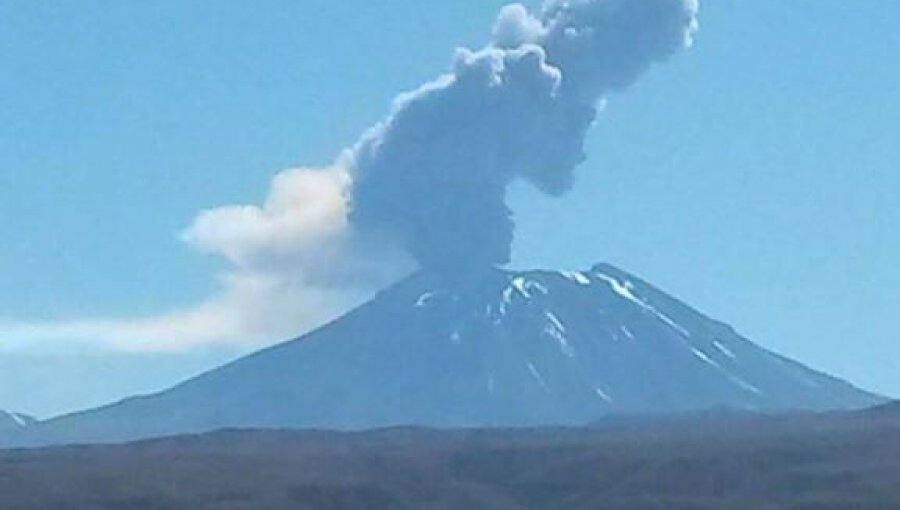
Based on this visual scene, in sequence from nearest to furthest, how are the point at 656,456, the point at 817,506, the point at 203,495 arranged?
1. the point at 817,506
2. the point at 203,495
3. the point at 656,456

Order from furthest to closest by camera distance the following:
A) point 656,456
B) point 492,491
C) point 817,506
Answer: point 656,456 < point 492,491 < point 817,506

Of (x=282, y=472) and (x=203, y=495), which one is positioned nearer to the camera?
(x=203, y=495)

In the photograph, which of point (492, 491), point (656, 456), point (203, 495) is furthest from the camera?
point (656, 456)

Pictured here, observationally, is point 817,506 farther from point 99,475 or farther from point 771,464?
point 99,475

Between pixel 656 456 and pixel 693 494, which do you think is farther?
pixel 656 456

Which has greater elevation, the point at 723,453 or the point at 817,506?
the point at 723,453

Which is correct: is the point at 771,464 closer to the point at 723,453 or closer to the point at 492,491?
the point at 723,453

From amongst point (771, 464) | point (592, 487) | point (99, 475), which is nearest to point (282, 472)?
point (99, 475)

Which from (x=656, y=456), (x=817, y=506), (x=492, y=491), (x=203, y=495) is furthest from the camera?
(x=656, y=456)

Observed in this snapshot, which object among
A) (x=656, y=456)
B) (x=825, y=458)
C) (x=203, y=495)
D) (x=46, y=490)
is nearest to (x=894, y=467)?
(x=825, y=458)
